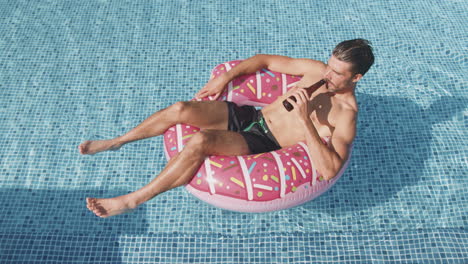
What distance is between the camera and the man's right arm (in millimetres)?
2803

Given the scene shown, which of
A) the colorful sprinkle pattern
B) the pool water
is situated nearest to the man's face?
the colorful sprinkle pattern

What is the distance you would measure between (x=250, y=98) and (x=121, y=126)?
1354 millimetres

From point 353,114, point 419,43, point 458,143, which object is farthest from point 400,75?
point 353,114

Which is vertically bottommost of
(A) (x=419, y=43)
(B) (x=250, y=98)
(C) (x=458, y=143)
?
(C) (x=458, y=143)

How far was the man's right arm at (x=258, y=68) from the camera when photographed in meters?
2.80

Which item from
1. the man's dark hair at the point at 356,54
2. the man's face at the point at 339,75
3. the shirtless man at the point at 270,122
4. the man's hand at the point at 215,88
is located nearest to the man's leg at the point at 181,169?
the shirtless man at the point at 270,122

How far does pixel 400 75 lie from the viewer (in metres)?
3.88

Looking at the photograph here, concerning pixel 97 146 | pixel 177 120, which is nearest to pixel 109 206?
pixel 97 146

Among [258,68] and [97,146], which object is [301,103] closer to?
[258,68]

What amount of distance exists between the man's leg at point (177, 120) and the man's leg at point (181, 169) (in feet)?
0.58

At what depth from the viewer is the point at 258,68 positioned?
287 cm

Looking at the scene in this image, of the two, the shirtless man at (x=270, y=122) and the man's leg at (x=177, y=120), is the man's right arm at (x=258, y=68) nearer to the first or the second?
the shirtless man at (x=270, y=122)

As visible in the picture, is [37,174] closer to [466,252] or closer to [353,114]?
[353,114]

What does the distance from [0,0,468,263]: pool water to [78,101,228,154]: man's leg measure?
562 mm
